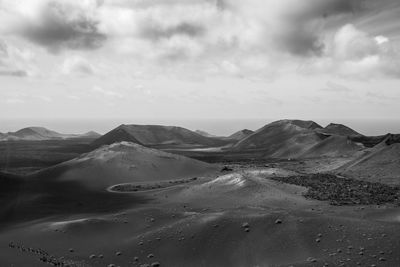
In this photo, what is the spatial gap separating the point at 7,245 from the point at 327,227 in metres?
24.4

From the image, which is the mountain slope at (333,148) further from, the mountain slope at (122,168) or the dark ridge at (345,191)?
the dark ridge at (345,191)

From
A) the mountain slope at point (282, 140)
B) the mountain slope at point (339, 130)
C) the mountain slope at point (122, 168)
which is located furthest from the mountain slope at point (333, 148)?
the mountain slope at point (339, 130)

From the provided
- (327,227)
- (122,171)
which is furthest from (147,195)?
(327,227)

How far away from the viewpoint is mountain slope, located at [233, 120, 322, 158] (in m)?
142

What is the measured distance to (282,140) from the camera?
558 feet

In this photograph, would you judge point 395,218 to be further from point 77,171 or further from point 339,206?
point 77,171

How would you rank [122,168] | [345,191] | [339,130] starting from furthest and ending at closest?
[339,130] < [122,168] < [345,191]

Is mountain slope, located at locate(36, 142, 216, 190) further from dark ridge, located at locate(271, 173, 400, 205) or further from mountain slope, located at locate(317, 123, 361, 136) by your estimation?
mountain slope, located at locate(317, 123, 361, 136)

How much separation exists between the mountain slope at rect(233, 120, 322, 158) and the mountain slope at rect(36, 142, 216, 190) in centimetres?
6197

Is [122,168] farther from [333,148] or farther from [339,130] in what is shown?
[339,130]

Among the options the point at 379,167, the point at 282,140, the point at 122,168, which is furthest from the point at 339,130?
the point at 122,168

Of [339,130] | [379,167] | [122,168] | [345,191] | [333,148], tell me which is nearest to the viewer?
[345,191]

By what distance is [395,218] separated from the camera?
3109cm

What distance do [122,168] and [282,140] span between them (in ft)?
347
